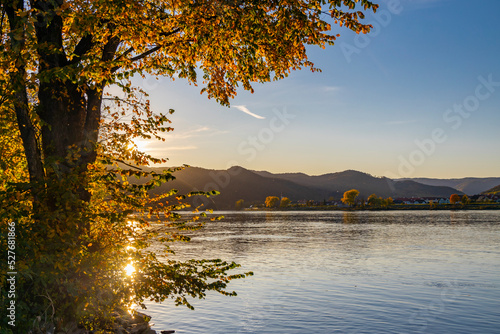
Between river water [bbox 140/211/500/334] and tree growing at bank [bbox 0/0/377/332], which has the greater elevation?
tree growing at bank [bbox 0/0/377/332]

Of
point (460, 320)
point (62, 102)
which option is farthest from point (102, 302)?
point (460, 320)

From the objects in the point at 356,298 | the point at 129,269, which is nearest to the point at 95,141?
the point at 129,269

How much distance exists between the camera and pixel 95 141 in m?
11.9

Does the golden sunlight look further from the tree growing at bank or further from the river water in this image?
the river water

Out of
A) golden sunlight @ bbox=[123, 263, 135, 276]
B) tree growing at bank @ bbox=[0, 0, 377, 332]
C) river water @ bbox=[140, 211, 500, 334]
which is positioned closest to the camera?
tree growing at bank @ bbox=[0, 0, 377, 332]

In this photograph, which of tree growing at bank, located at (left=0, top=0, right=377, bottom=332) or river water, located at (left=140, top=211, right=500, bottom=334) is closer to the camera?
tree growing at bank, located at (left=0, top=0, right=377, bottom=332)

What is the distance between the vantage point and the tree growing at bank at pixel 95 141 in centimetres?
941

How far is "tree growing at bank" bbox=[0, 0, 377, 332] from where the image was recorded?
941 centimetres

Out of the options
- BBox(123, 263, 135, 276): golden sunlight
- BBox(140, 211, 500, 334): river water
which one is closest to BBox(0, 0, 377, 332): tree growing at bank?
BBox(123, 263, 135, 276): golden sunlight

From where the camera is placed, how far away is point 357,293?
1235 inches

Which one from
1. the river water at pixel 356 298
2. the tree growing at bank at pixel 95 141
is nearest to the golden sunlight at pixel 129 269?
the tree growing at bank at pixel 95 141

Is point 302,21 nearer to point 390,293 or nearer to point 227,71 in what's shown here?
point 227,71

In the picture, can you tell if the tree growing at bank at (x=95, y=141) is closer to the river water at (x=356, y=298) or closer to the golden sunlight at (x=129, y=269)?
the golden sunlight at (x=129, y=269)

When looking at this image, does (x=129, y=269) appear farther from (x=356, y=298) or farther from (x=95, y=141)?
(x=356, y=298)
